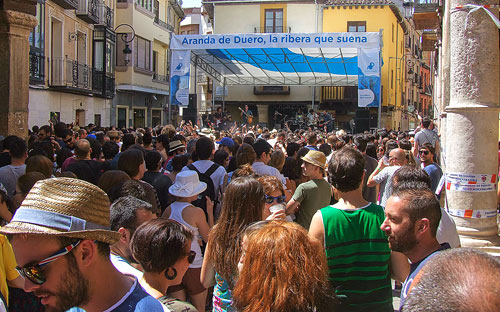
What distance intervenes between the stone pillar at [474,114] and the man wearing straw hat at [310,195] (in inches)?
77.6

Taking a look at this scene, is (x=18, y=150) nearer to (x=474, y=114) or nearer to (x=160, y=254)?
(x=160, y=254)

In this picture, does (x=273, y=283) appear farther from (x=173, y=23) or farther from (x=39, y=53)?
(x=173, y=23)

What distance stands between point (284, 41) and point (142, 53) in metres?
14.4

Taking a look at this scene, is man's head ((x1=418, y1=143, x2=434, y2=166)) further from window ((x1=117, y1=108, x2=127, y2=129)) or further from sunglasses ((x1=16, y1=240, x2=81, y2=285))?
window ((x1=117, y1=108, x2=127, y2=129))

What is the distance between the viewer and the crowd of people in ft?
6.15

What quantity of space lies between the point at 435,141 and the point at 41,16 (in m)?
14.1

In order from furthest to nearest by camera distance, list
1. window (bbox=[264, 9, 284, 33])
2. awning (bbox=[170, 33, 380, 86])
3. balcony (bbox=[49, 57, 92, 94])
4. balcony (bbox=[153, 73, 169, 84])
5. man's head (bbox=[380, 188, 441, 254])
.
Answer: window (bbox=[264, 9, 284, 33]), balcony (bbox=[153, 73, 169, 84]), balcony (bbox=[49, 57, 92, 94]), awning (bbox=[170, 33, 380, 86]), man's head (bbox=[380, 188, 441, 254])

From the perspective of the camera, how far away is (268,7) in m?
32.8

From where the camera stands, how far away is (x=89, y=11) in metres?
22.0

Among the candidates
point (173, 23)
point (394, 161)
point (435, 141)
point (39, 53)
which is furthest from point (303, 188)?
point (173, 23)

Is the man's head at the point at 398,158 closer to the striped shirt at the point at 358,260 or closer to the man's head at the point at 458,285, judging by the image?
the striped shirt at the point at 358,260

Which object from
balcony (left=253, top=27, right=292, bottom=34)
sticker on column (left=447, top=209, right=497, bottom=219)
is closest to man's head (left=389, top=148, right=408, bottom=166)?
sticker on column (left=447, top=209, right=497, bottom=219)

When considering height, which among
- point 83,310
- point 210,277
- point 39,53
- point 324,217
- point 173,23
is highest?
point 173,23

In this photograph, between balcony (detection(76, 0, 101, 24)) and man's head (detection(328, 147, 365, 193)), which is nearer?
man's head (detection(328, 147, 365, 193))
